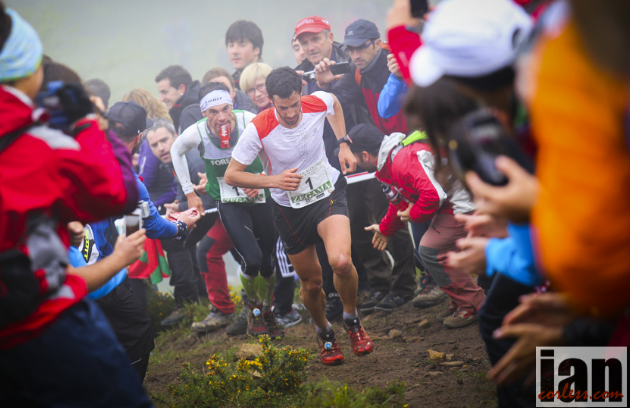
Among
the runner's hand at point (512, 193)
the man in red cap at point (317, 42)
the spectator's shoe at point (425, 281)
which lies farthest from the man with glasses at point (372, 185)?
the runner's hand at point (512, 193)

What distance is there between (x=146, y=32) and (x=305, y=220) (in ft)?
64.8

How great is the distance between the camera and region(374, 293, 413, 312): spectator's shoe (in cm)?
540

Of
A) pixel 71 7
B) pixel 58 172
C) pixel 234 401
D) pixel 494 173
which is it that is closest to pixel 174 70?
pixel 234 401

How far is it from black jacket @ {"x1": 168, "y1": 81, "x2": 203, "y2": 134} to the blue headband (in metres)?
4.74

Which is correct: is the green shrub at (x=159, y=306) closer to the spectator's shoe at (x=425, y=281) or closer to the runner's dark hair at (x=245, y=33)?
the spectator's shoe at (x=425, y=281)

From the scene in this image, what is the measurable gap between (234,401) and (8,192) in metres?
2.48

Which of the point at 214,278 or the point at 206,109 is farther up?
the point at 206,109

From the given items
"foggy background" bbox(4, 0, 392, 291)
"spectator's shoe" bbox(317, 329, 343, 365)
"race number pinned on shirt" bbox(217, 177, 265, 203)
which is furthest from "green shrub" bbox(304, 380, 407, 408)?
"foggy background" bbox(4, 0, 392, 291)

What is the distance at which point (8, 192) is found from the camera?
4.96 feet

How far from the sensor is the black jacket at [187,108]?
6473 millimetres

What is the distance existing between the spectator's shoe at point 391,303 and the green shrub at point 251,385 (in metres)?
1.89

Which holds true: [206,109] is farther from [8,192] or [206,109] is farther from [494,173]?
[494,173]

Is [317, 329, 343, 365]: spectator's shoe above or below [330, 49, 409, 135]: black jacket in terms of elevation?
below

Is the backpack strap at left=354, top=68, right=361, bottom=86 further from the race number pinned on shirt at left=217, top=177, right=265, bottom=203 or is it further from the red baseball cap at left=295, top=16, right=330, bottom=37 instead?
the race number pinned on shirt at left=217, top=177, right=265, bottom=203
